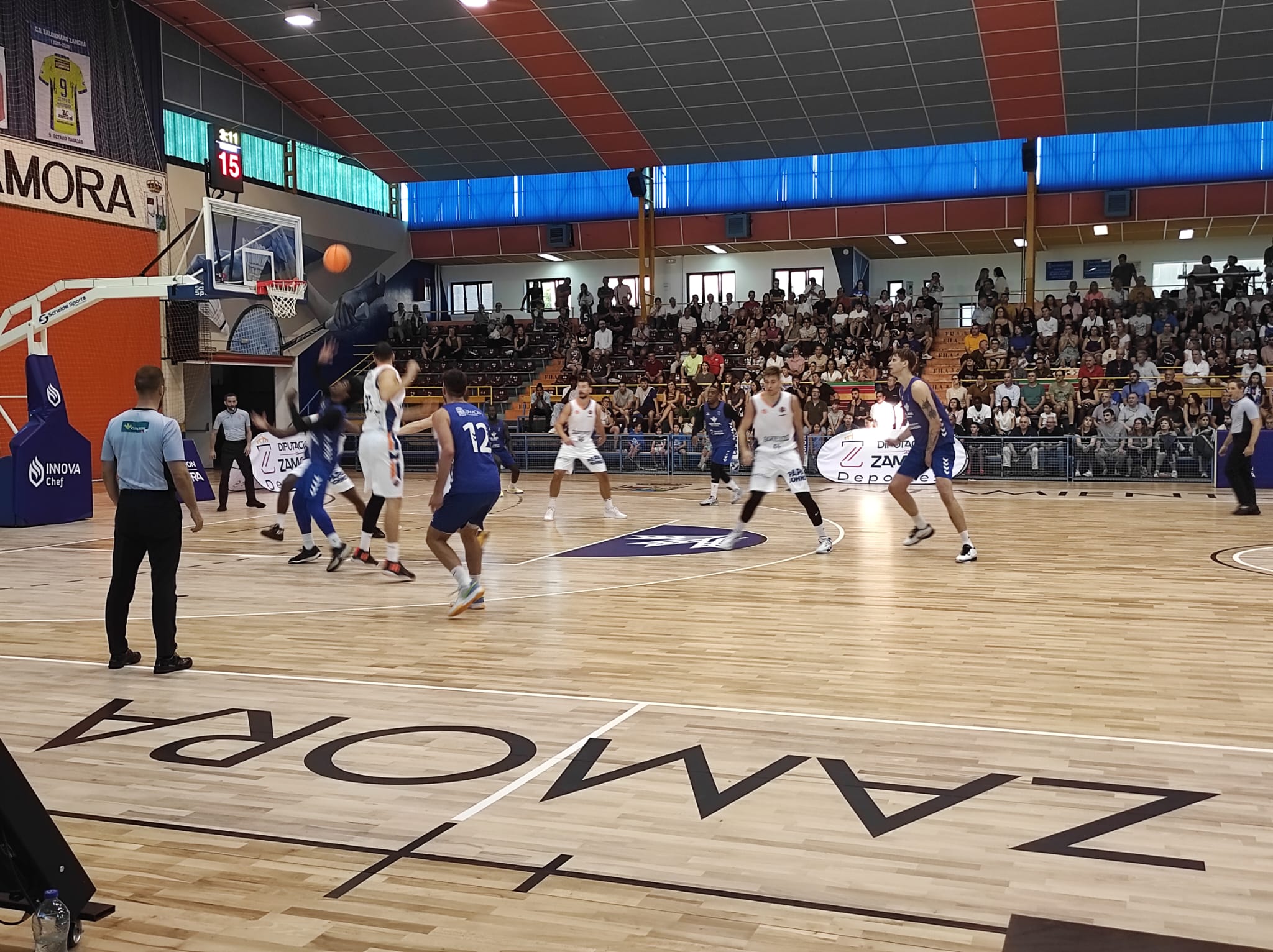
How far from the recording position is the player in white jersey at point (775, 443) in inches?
434

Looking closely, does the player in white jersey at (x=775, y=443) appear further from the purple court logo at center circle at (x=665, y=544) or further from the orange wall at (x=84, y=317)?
the orange wall at (x=84, y=317)

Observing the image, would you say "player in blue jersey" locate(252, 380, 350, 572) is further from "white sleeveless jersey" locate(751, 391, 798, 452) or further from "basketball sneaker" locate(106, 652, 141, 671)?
"white sleeveless jersey" locate(751, 391, 798, 452)

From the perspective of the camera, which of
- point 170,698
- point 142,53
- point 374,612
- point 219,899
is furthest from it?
point 142,53

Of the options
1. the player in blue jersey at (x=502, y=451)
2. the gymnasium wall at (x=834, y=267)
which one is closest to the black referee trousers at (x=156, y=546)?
the player in blue jersey at (x=502, y=451)

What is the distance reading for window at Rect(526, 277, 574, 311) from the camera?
35031 millimetres

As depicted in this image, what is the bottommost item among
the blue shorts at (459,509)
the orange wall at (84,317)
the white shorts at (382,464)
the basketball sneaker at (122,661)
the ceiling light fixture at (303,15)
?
the basketball sneaker at (122,661)

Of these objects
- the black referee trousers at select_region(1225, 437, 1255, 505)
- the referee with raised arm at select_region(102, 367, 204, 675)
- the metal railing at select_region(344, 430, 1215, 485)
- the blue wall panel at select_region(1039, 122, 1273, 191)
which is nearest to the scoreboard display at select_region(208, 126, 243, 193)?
the metal railing at select_region(344, 430, 1215, 485)

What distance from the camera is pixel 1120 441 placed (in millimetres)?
19766

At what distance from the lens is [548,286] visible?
1391 inches

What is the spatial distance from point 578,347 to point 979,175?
34.7ft

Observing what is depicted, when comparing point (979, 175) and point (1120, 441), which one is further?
point (979, 175)

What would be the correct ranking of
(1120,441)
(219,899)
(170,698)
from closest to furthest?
(219,899)
(170,698)
(1120,441)

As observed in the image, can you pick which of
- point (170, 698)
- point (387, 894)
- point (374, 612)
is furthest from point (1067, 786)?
point (374, 612)

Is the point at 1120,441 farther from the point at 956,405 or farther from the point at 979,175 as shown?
the point at 979,175
